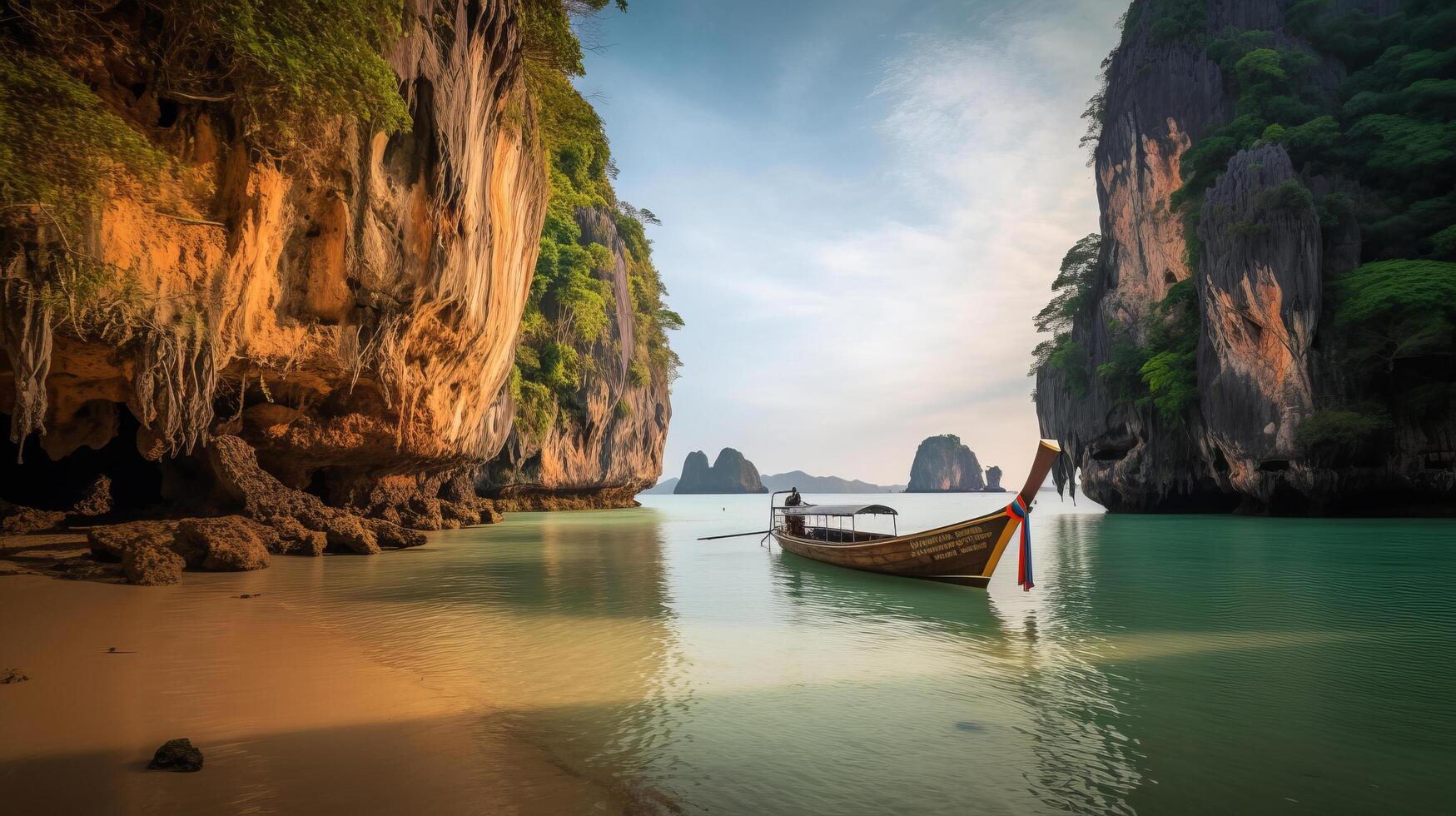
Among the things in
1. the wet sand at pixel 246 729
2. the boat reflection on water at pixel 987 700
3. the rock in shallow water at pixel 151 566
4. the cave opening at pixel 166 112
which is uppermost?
the cave opening at pixel 166 112

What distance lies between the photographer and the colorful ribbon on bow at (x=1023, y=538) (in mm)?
9781

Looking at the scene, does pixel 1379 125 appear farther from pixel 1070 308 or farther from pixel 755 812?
pixel 755 812

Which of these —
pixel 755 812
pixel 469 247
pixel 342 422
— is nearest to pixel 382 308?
pixel 469 247

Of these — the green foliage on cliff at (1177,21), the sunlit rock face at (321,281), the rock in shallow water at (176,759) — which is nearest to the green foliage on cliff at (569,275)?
the sunlit rock face at (321,281)

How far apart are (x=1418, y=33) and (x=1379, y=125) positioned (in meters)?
6.43

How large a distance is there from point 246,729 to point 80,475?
1763 centimetres

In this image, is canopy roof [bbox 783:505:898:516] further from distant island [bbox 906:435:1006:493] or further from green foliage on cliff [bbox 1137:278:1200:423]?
distant island [bbox 906:435:1006:493]

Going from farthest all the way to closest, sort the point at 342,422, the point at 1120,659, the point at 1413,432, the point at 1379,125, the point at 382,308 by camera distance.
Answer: the point at 1379,125 < the point at 1413,432 < the point at 342,422 < the point at 382,308 < the point at 1120,659

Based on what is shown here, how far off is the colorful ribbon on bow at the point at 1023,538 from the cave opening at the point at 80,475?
57.7 ft

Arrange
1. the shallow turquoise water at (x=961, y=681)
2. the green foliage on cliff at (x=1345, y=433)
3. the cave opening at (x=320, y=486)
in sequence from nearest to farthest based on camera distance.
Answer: the shallow turquoise water at (x=961, y=681)
the cave opening at (x=320, y=486)
the green foliage on cliff at (x=1345, y=433)

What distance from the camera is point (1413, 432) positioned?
78.3 feet

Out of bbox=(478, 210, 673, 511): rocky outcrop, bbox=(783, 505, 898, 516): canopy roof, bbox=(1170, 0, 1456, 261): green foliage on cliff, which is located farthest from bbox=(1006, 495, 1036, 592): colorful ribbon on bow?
bbox=(478, 210, 673, 511): rocky outcrop

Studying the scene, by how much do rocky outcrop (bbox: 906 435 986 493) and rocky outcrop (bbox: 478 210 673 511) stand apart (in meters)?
128

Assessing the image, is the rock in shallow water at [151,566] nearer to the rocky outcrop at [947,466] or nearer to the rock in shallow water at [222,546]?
the rock in shallow water at [222,546]
